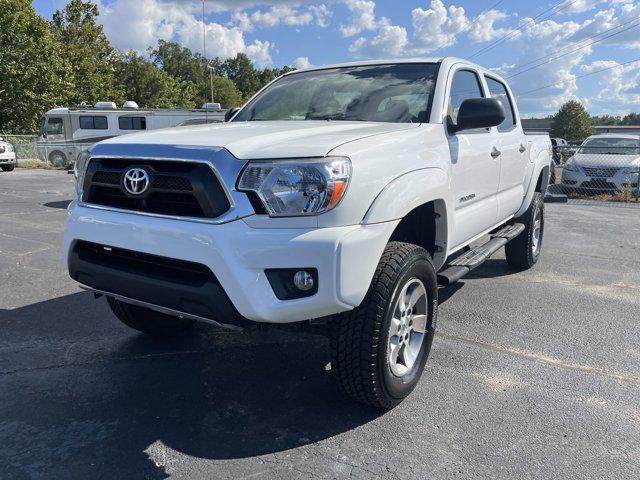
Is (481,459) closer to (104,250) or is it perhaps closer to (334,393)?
(334,393)

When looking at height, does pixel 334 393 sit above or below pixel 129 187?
below

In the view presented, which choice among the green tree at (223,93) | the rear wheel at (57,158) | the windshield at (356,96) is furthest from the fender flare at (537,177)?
the green tree at (223,93)

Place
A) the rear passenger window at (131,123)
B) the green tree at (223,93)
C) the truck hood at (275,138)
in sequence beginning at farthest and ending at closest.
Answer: the green tree at (223,93), the rear passenger window at (131,123), the truck hood at (275,138)

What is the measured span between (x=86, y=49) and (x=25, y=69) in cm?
1391

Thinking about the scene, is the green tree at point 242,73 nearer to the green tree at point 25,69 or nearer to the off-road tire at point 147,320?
the green tree at point 25,69

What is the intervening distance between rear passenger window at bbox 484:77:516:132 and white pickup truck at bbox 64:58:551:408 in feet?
5.51

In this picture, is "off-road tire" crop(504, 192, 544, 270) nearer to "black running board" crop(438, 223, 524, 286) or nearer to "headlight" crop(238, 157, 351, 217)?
"black running board" crop(438, 223, 524, 286)

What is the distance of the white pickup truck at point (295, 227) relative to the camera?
2.37 meters

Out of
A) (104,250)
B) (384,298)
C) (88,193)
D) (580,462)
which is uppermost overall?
(88,193)

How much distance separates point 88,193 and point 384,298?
5.64 feet

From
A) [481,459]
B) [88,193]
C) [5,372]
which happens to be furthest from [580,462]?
[5,372]

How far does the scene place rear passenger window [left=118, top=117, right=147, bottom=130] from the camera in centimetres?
2523

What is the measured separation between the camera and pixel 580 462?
2467 millimetres

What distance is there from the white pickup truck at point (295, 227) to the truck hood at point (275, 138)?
1cm
